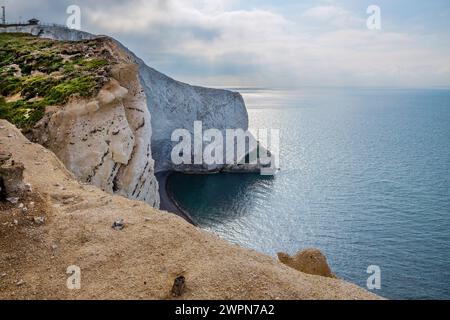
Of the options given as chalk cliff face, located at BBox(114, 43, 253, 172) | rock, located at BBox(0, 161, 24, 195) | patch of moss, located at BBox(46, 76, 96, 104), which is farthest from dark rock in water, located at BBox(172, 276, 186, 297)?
chalk cliff face, located at BBox(114, 43, 253, 172)

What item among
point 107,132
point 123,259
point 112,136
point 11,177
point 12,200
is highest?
point 107,132

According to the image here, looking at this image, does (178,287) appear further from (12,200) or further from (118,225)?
(12,200)

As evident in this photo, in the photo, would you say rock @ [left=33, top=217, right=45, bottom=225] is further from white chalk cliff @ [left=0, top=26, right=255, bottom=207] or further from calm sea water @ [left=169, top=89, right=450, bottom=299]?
calm sea water @ [left=169, top=89, right=450, bottom=299]

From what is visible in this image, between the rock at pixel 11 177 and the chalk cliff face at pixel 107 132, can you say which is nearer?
the rock at pixel 11 177

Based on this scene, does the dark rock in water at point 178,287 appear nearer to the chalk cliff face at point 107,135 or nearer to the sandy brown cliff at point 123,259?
the sandy brown cliff at point 123,259

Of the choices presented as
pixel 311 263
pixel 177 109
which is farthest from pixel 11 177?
pixel 177 109

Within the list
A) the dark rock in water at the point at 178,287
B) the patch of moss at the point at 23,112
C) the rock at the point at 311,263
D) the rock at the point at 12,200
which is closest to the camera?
the dark rock in water at the point at 178,287

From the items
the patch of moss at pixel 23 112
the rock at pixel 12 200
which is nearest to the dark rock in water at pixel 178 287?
the rock at pixel 12 200
